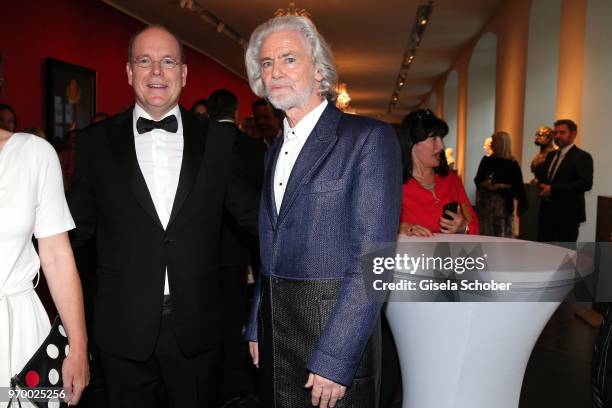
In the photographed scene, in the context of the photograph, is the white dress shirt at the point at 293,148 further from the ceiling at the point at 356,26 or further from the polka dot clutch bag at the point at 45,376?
the ceiling at the point at 356,26

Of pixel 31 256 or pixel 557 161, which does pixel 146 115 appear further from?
pixel 557 161

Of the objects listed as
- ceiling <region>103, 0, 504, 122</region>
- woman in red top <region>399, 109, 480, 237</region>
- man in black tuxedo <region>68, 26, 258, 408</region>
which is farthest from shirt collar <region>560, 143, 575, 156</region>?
man in black tuxedo <region>68, 26, 258, 408</region>

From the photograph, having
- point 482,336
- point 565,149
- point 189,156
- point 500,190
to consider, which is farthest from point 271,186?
point 500,190

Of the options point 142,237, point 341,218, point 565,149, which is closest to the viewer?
point 341,218

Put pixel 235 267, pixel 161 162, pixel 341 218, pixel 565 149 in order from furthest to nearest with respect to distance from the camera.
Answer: pixel 565 149 → pixel 235 267 → pixel 161 162 → pixel 341 218

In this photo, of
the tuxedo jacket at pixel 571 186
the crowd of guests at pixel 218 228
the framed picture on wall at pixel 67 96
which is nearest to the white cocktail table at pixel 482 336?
the crowd of guests at pixel 218 228

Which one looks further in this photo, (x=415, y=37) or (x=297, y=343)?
(x=415, y=37)

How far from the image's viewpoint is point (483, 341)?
220 centimetres

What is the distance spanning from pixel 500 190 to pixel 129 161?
5.99 m

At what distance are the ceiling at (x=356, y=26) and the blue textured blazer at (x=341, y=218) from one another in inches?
353

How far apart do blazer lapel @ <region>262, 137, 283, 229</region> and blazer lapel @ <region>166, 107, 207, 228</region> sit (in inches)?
11.2

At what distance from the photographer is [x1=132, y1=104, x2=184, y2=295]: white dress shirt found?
2.10 m

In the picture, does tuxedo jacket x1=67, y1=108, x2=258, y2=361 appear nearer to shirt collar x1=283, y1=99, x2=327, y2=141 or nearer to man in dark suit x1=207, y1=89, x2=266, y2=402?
shirt collar x1=283, y1=99, x2=327, y2=141

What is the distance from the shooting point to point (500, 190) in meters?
7.32
